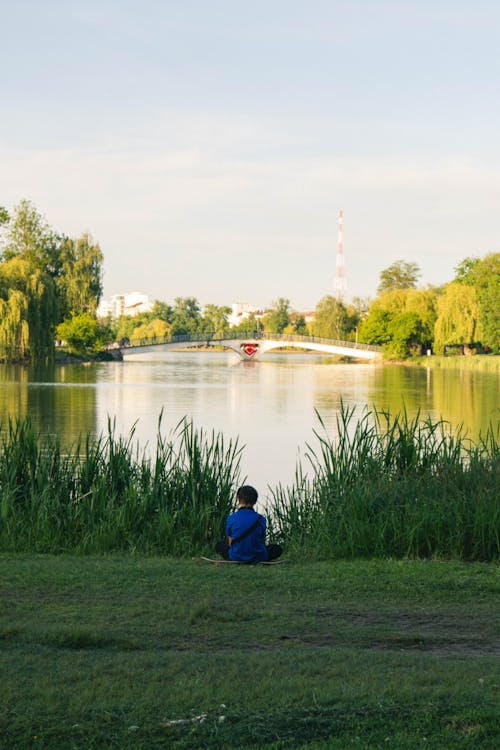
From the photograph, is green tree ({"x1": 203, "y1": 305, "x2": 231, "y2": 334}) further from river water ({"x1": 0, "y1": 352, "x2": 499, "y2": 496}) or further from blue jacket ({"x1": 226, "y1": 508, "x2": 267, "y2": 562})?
blue jacket ({"x1": 226, "y1": 508, "x2": 267, "y2": 562})

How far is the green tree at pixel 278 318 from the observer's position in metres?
159

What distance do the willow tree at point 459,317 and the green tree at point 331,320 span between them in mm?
29336

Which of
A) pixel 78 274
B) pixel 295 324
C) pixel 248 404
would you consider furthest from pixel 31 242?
pixel 295 324

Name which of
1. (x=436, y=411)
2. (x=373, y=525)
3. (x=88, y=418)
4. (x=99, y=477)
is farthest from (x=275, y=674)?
(x=436, y=411)

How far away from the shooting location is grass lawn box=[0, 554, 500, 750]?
3963 mm

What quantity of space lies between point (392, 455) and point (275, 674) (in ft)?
21.0

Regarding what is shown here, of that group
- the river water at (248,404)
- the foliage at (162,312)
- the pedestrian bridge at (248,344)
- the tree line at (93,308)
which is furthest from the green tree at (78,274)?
the foliage at (162,312)

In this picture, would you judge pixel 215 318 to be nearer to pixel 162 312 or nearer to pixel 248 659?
pixel 162 312

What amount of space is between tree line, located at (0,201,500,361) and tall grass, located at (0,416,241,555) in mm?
43687

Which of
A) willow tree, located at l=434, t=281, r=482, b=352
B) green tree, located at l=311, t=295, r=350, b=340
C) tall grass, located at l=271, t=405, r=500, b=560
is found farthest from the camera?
green tree, located at l=311, t=295, r=350, b=340

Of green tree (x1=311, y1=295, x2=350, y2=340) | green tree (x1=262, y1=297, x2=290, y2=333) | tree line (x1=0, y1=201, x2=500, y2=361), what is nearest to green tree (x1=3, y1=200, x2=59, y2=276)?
tree line (x1=0, y1=201, x2=500, y2=361)

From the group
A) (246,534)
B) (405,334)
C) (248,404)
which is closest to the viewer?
(246,534)

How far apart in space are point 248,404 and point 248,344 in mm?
65023

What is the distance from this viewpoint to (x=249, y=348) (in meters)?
105
